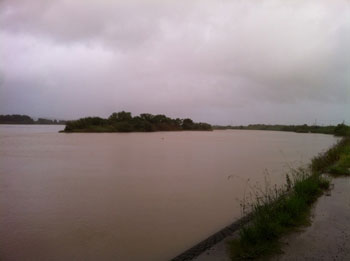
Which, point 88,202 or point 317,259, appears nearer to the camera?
point 317,259

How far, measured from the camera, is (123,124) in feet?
136

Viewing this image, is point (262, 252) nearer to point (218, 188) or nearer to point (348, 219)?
point (348, 219)

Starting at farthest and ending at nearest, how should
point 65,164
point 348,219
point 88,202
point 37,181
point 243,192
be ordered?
1. point 65,164
2. point 37,181
3. point 243,192
4. point 88,202
5. point 348,219

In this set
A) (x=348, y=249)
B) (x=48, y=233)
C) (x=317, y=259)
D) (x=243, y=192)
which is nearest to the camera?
(x=317, y=259)

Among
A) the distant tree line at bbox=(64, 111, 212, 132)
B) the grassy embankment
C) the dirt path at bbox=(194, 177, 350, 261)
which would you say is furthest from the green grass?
the distant tree line at bbox=(64, 111, 212, 132)

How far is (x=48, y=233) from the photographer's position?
4281 mm

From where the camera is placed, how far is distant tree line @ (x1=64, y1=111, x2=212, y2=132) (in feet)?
128

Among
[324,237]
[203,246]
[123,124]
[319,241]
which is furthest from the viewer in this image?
[123,124]

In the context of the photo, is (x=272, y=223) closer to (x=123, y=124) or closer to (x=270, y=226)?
(x=270, y=226)

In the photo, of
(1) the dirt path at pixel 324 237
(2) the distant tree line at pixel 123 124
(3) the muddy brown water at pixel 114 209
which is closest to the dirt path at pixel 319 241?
(1) the dirt path at pixel 324 237

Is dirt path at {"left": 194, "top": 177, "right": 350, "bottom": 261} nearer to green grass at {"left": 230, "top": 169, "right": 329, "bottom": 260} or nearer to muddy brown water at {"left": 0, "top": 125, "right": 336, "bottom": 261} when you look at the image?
green grass at {"left": 230, "top": 169, "right": 329, "bottom": 260}

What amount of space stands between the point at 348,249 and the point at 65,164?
34.1 ft

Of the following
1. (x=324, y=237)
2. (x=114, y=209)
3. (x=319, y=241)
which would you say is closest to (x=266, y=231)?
(x=319, y=241)

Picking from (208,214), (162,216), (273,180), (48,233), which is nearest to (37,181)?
(48,233)
